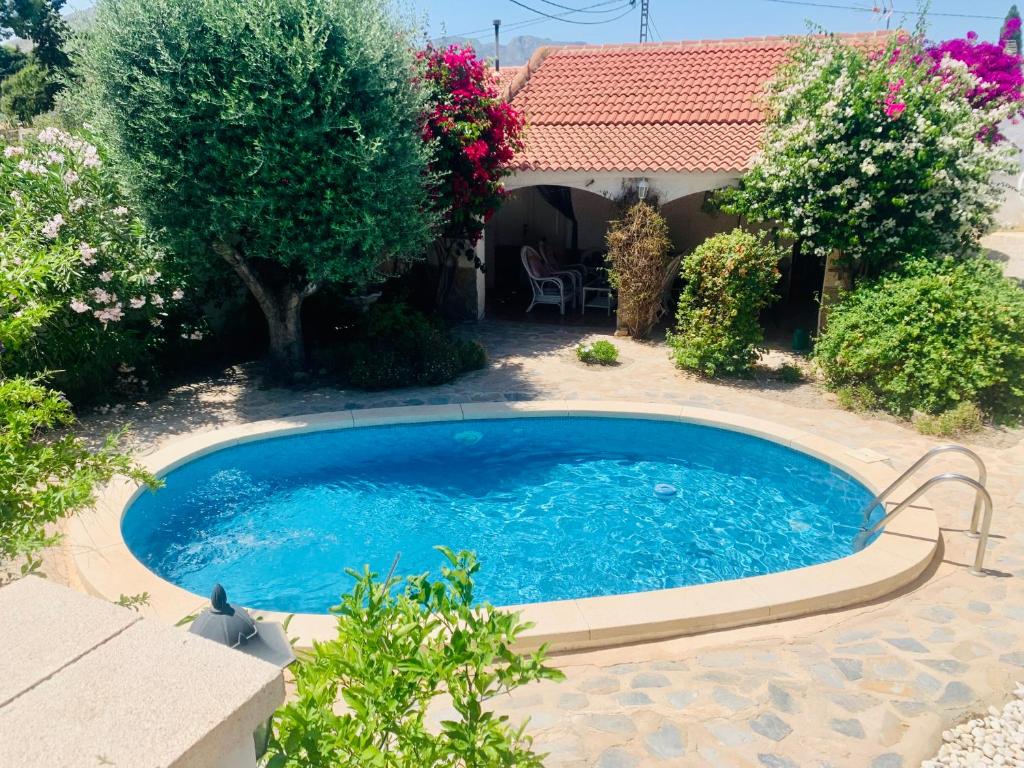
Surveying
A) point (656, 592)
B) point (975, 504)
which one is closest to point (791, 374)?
point (975, 504)

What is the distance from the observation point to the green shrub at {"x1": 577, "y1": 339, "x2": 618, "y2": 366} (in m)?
12.3

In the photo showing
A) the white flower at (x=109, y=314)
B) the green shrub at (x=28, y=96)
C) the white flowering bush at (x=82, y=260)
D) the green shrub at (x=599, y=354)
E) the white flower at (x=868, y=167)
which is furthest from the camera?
the green shrub at (x=28, y=96)

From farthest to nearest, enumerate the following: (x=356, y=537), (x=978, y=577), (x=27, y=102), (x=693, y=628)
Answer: (x=27, y=102), (x=356, y=537), (x=978, y=577), (x=693, y=628)

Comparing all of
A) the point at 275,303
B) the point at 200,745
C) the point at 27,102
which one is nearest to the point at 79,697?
the point at 200,745

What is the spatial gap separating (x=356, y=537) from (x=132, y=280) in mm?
4786

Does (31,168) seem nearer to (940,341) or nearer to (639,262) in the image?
(639,262)

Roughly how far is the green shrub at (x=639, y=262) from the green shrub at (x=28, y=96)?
28452 mm

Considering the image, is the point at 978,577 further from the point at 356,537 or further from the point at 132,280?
the point at 132,280

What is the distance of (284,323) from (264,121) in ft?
10.8

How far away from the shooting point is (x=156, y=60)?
873 cm

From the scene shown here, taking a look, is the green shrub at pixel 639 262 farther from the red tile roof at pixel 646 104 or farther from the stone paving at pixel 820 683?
the stone paving at pixel 820 683

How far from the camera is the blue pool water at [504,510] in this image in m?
7.16

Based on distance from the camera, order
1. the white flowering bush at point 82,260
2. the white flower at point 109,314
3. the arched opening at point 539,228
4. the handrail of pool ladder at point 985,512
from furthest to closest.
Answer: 1. the arched opening at point 539,228
2. the white flower at point 109,314
3. the white flowering bush at point 82,260
4. the handrail of pool ladder at point 985,512

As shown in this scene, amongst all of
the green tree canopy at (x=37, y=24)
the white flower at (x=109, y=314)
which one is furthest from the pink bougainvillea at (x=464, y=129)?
the green tree canopy at (x=37, y=24)
